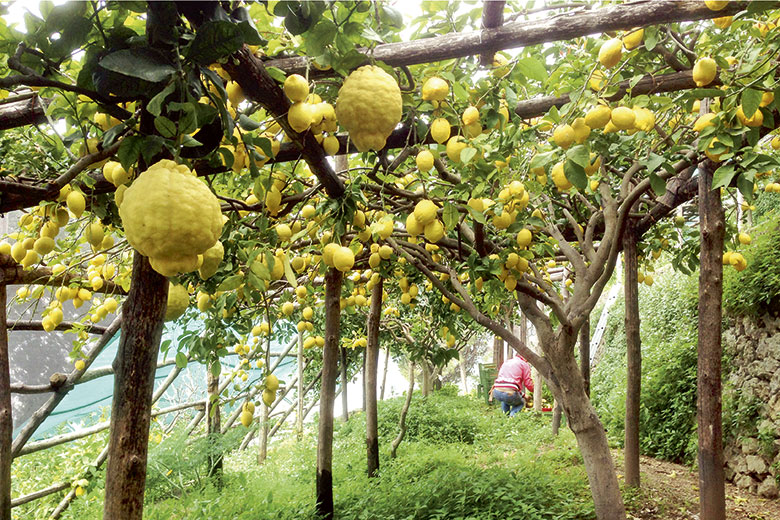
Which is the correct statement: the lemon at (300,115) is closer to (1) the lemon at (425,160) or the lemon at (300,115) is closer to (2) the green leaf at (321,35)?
(2) the green leaf at (321,35)

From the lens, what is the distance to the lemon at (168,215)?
28.4 inches

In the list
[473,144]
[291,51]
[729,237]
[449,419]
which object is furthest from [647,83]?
[449,419]

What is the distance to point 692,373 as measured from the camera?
5062 mm

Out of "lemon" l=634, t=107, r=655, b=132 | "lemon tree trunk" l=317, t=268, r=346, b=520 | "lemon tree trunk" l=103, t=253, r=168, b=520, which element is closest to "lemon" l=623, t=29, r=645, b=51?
"lemon" l=634, t=107, r=655, b=132

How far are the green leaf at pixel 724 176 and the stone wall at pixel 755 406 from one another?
137 inches

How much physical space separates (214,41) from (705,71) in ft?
4.48

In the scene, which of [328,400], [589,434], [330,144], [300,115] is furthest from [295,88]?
[328,400]

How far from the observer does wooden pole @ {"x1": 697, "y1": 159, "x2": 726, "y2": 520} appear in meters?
2.38

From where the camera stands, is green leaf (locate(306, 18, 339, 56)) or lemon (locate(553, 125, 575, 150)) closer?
green leaf (locate(306, 18, 339, 56))

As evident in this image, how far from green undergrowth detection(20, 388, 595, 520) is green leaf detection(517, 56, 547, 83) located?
283cm

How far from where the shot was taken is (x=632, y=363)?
3.60m

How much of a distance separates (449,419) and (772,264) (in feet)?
15.8

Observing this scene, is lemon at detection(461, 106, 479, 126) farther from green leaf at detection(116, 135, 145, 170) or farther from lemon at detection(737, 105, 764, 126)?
green leaf at detection(116, 135, 145, 170)

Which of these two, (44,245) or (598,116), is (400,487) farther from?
(598,116)
